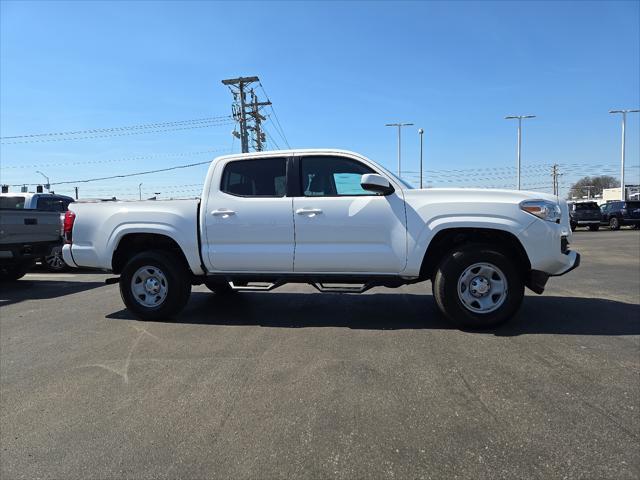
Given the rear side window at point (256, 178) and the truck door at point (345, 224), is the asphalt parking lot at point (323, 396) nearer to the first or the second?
the truck door at point (345, 224)

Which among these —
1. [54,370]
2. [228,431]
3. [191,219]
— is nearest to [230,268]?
[191,219]

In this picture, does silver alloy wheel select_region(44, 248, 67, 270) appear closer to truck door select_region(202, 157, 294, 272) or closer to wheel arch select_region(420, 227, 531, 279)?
truck door select_region(202, 157, 294, 272)

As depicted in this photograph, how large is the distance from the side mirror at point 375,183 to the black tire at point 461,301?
1093 mm

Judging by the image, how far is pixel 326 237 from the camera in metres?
5.53

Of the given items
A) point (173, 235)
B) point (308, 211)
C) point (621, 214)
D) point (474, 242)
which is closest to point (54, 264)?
point (173, 235)

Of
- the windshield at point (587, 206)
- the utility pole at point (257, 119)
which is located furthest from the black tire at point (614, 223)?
the utility pole at point (257, 119)

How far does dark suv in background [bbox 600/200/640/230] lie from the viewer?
29141 millimetres

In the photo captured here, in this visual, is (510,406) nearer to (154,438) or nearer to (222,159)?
(154,438)

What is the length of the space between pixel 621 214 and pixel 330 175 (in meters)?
A: 30.3

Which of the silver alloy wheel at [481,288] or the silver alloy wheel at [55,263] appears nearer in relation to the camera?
the silver alloy wheel at [481,288]

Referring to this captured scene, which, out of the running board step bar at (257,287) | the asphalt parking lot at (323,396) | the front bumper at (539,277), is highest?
the front bumper at (539,277)

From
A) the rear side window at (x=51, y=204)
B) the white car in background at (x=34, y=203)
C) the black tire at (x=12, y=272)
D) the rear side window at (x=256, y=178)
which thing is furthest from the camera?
the rear side window at (x=51, y=204)

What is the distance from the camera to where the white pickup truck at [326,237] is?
17.0 ft

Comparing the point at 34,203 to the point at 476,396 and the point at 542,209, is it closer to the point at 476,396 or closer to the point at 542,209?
the point at 542,209
